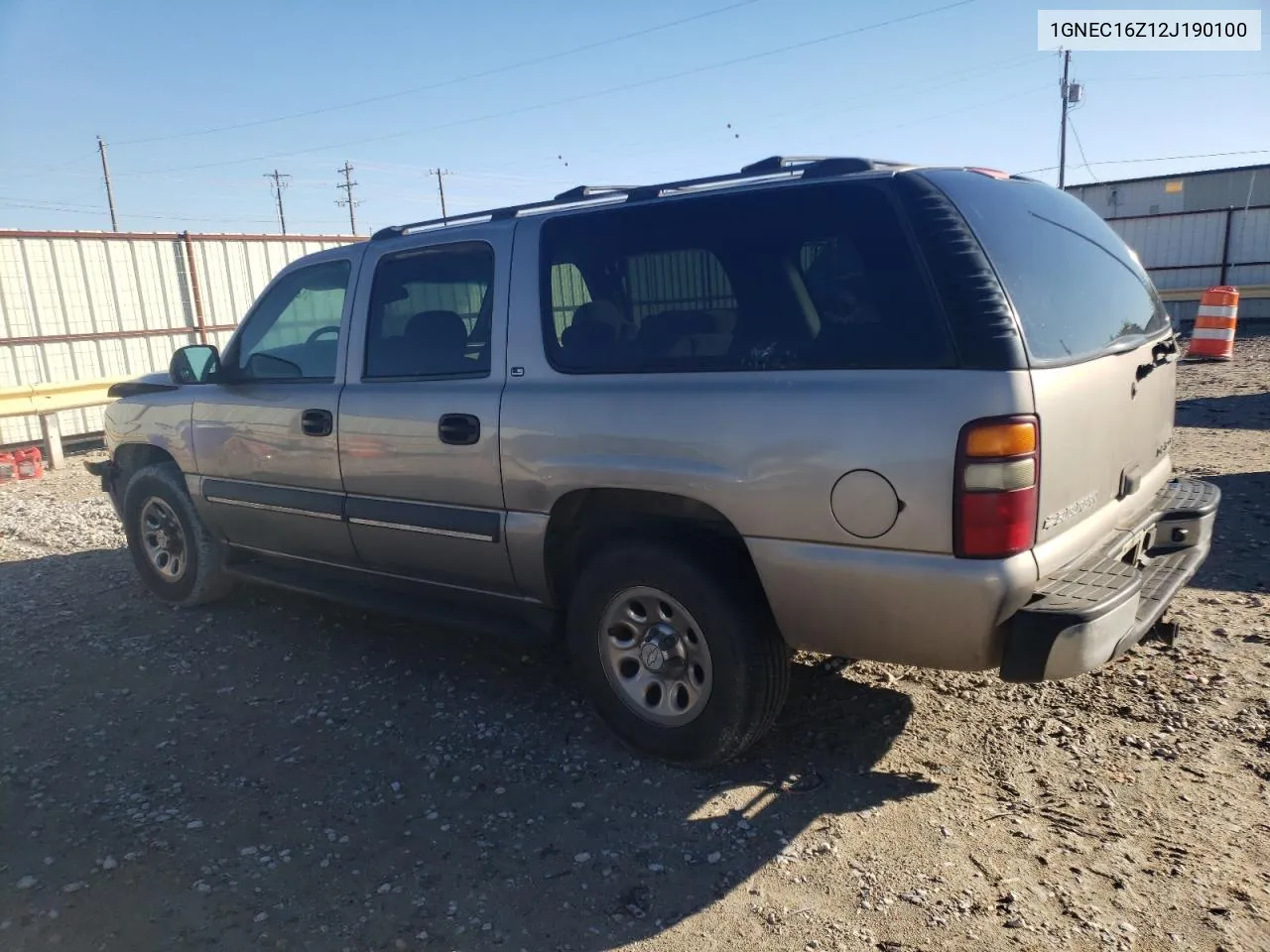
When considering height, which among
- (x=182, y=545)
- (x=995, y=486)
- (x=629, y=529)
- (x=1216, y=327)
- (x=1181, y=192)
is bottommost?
(x=182, y=545)

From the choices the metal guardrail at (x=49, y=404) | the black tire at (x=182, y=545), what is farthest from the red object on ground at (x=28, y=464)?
the black tire at (x=182, y=545)

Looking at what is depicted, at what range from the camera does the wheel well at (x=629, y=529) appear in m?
3.28

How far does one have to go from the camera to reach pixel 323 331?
4617mm

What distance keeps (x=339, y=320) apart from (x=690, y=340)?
2064 mm

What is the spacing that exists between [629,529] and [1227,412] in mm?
8979

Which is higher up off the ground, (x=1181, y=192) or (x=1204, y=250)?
(x=1181, y=192)

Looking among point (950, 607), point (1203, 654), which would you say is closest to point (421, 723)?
point (950, 607)

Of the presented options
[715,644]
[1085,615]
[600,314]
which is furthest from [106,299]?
[1085,615]

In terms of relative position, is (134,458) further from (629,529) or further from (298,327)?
(629,529)

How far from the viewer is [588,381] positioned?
347 centimetres

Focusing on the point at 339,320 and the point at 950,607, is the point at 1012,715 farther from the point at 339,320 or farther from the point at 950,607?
the point at 339,320

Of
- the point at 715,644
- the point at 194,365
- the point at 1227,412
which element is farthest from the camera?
the point at 1227,412

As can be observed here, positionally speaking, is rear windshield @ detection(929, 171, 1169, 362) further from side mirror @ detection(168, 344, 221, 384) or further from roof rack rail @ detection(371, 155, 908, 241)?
side mirror @ detection(168, 344, 221, 384)

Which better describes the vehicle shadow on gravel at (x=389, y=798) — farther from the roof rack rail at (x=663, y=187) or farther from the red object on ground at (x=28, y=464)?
the red object on ground at (x=28, y=464)
